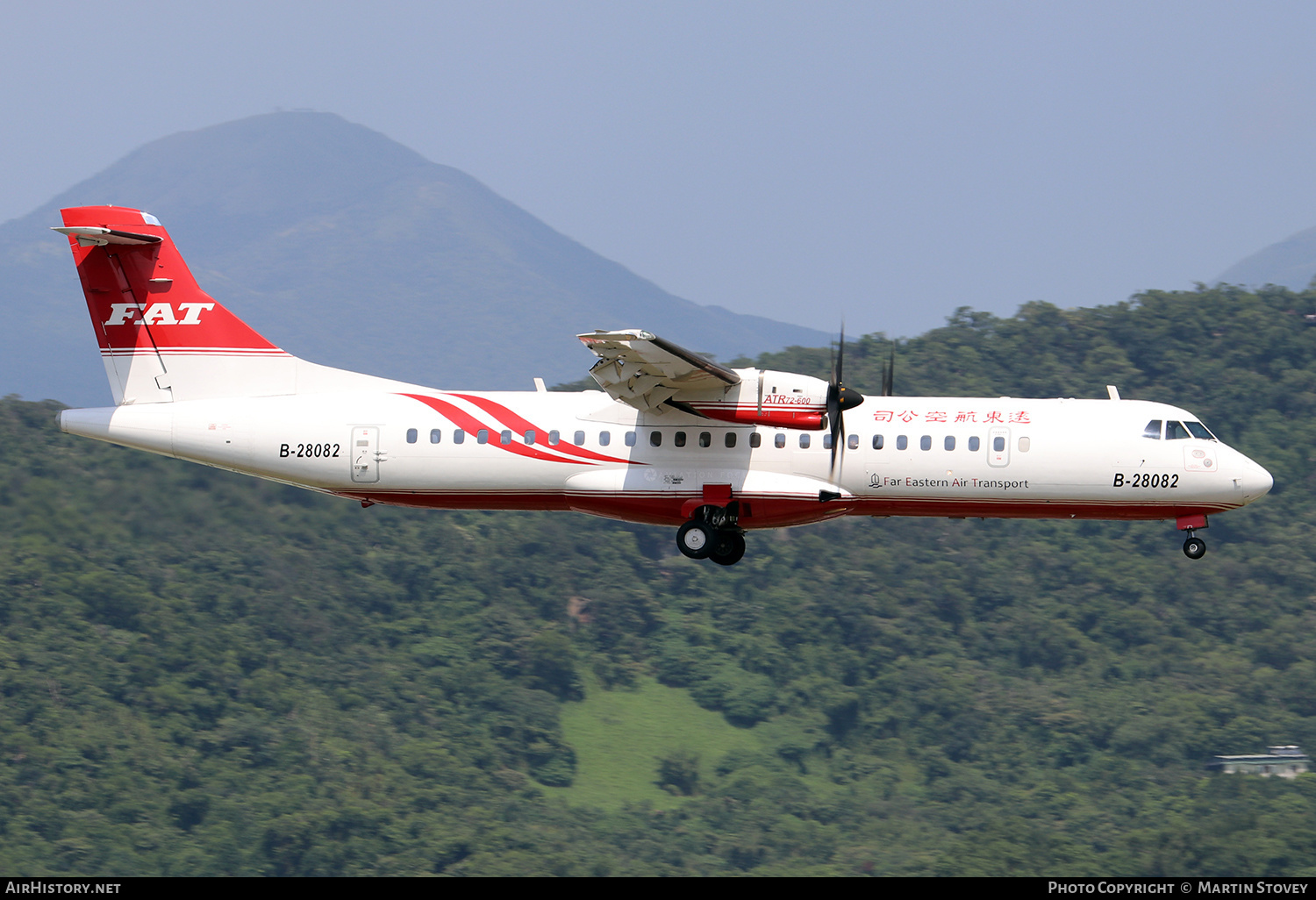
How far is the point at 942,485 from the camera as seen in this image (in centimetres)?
2411

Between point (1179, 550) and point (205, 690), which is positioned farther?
point (1179, 550)

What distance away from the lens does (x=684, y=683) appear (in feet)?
212

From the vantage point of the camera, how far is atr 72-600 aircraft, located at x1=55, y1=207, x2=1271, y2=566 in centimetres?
2406

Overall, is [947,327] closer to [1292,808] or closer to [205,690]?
[1292,808]

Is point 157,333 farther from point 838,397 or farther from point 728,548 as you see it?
point 838,397

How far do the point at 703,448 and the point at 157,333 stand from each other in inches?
397

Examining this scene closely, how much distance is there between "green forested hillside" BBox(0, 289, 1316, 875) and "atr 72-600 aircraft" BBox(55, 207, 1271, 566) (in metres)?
17.1

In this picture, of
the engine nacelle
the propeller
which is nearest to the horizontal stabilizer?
the engine nacelle

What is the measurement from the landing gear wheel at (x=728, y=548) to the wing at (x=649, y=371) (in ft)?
8.30

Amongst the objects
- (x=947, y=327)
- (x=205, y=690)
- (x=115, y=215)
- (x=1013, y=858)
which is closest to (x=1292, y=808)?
(x=1013, y=858)

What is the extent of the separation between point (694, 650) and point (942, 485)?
42.4 m

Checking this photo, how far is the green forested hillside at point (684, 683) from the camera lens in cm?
5238

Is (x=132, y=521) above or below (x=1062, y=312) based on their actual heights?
below

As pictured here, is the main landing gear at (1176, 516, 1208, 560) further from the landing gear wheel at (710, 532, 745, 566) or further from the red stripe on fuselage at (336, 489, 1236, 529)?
the landing gear wheel at (710, 532, 745, 566)
